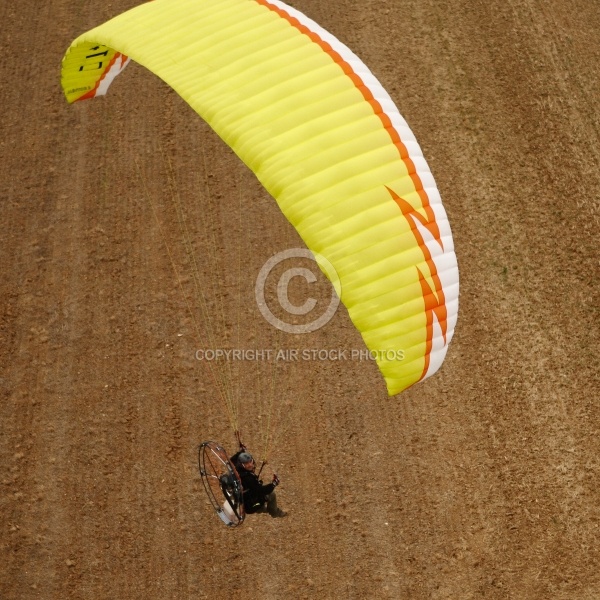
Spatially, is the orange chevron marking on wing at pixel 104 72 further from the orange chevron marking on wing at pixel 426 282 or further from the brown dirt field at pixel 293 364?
the orange chevron marking on wing at pixel 426 282

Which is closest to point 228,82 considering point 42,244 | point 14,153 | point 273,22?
point 273,22

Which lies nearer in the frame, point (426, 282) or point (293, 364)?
point (426, 282)

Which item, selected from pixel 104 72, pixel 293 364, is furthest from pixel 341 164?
pixel 293 364

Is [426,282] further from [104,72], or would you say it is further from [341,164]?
[104,72]

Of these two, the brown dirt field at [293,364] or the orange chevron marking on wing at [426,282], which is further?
the brown dirt field at [293,364]

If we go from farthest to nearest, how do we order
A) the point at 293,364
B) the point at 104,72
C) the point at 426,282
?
1. the point at 293,364
2. the point at 104,72
3. the point at 426,282

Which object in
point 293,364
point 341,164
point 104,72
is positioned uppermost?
point 341,164

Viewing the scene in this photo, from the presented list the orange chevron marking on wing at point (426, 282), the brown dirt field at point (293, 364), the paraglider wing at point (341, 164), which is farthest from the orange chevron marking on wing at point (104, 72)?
the orange chevron marking on wing at point (426, 282)
